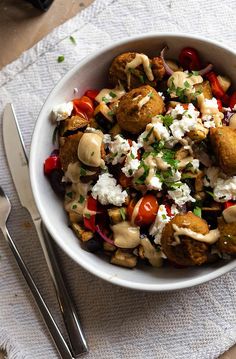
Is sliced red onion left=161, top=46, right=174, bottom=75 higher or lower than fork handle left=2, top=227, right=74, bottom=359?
higher

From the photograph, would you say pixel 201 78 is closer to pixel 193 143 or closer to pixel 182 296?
pixel 193 143

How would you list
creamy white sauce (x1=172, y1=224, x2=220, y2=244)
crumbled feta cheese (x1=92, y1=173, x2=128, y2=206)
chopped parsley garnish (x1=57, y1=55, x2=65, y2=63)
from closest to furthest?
creamy white sauce (x1=172, y1=224, x2=220, y2=244), crumbled feta cheese (x1=92, y1=173, x2=128, y2=206), chopped parsley garnish (x1=57, y1=55, x2=65, y2=63)

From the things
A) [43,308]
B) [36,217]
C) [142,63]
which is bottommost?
[43,308]

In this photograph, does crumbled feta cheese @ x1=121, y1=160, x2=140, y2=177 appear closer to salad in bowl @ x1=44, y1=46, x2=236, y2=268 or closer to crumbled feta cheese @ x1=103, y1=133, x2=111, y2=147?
salad in bowl @ x1=44, y1=46, x2=236, y2=268

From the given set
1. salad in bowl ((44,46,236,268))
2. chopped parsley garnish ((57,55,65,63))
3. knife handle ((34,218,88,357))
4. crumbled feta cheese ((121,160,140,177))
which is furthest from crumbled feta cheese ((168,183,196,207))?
chopped parsley garnish ((57,55,65,63))

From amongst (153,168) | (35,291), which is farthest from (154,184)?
(35,291)

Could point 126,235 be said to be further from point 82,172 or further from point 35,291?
point 35,291

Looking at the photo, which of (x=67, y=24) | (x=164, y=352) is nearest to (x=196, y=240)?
(x=164, y=352)
